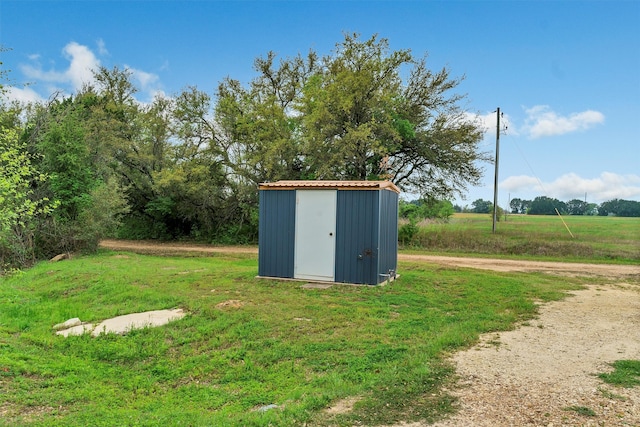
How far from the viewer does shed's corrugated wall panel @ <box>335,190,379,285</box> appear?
8.96 m

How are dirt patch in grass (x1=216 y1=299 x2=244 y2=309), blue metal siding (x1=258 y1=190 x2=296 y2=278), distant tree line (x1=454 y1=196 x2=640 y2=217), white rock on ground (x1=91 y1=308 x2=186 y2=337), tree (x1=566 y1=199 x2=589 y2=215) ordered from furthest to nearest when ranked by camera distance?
tree (x1=566 y1=199 x2=589 y2=215), distant tree line (x1=454 y1=196 x2=640 y2=217), blue metal siding (x1=258 y1=190 x2=296 y2=278), dirt patch in grass (x1=216 y1=299 x2=244 y2=309), white rock on ground (x1=91 y1=308 x2=186 y2=337)

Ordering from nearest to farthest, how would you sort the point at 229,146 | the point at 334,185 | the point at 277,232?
the point at 334,185
the point at 277,232
the point at 229,146

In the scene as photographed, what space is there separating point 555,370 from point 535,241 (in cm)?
1464

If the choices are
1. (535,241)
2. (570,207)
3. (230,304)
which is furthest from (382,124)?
(570,207)

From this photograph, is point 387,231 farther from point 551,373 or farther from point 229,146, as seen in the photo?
point 229,146

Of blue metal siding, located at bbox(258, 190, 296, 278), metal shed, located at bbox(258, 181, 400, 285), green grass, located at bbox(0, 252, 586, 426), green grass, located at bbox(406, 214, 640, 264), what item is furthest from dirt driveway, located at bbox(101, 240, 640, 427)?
green grass, located at bbox(406, 214, 640, 264)

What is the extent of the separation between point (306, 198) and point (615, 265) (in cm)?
1070

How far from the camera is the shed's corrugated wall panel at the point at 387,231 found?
362 inches

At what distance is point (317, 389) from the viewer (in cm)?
401

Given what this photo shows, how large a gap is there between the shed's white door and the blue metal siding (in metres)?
0.14

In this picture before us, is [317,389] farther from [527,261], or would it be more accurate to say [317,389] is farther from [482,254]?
[482,254]

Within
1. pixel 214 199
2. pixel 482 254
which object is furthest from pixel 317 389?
pixel 214 199

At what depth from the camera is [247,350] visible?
17.3ft

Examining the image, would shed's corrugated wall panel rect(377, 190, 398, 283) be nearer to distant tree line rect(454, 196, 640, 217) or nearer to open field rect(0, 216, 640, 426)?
open field rect(0, 216, 640, 426)
